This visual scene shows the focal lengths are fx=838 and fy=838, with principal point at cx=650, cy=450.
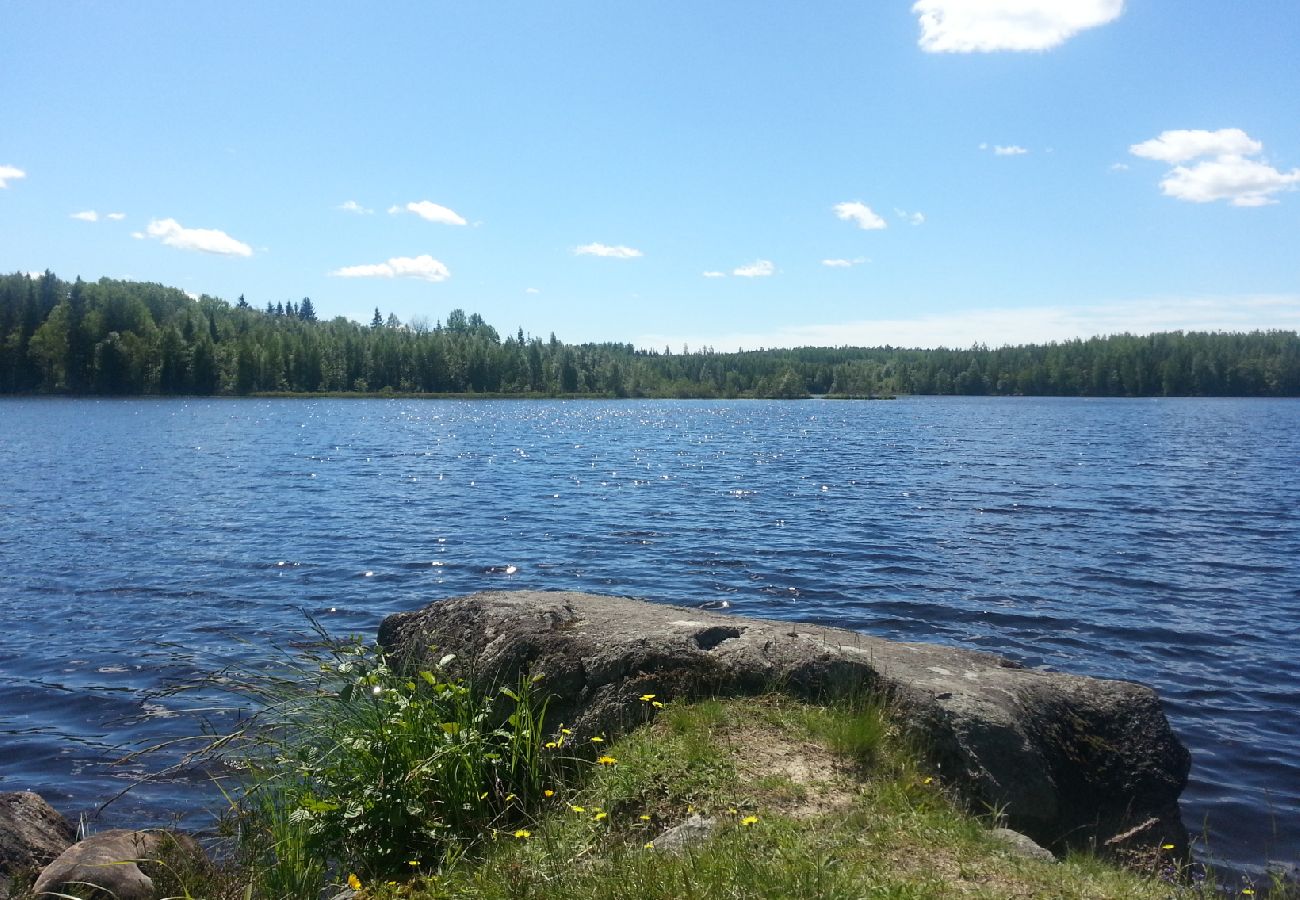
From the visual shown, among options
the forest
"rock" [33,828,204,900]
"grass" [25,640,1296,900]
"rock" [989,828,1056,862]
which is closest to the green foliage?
"grass" [25,640,1296,900]

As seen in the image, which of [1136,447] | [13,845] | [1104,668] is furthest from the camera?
[1136,447]

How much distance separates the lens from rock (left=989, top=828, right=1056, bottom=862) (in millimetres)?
4992

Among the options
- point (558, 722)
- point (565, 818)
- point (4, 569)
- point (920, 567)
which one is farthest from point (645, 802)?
point (4, 569)

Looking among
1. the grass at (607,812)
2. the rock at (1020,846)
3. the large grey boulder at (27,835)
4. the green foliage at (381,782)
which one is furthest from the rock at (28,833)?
the rock at (1020,846)

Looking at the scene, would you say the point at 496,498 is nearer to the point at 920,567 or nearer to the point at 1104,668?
the point at 920,567

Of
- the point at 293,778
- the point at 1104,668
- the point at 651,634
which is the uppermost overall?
the point at 651,634

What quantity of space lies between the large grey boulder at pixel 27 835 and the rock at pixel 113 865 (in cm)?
34

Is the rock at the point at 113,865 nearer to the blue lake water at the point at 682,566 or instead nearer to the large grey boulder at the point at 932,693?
the blue lake water at the point at 682,566

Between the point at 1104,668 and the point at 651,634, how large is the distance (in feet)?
26.1

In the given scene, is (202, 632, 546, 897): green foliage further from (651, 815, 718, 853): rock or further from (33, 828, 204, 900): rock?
(651, 815, 718, 853): rock

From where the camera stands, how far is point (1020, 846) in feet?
16.9

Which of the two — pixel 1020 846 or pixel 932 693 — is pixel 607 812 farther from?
pixel 932 693

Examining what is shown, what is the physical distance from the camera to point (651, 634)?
7609 mm

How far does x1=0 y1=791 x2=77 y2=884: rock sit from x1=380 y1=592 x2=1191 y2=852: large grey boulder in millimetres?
3090
